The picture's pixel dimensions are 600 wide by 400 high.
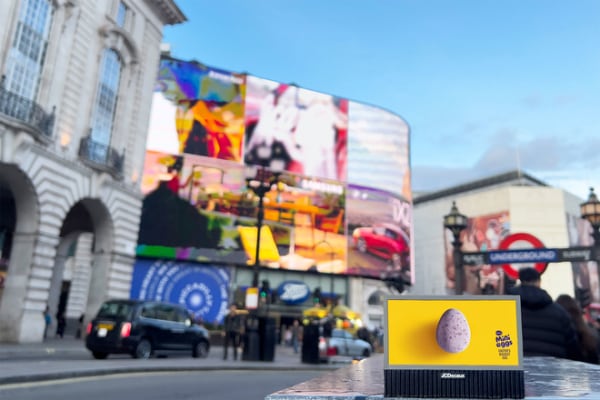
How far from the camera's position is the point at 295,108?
4666 cm

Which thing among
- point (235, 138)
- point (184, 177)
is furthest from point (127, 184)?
point (235, 138)

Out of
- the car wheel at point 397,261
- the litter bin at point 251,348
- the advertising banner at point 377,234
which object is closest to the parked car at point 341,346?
the litter bin at point 251,348

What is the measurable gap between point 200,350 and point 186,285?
2185cm

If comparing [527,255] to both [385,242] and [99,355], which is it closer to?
[99,355]

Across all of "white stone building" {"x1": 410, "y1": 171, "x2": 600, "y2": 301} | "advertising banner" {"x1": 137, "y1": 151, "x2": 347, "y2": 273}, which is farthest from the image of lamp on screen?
"white stone building" {"x1": 410, "y1": 171, "x2": 600, "y2": 301}

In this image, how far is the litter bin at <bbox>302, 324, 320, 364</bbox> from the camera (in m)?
17.7

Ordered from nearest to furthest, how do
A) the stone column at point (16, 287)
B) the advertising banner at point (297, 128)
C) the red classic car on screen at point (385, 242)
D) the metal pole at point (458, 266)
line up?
1. the metal pole at point (458, 266)
2. the stone column at point (16, 287)
3. the advertising banner at point (297, 128)
4. the red classic car on screen at point (385, 242)

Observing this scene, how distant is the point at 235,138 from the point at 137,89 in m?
17.3

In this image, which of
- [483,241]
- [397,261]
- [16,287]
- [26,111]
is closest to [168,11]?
[26,111]

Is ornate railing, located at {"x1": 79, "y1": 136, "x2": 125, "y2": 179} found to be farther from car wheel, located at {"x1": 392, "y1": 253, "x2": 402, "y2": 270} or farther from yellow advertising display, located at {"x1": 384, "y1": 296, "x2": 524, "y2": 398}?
car wheel, located at {"x1": 392, "y1": 253, "x2": 402, "y2": 270}

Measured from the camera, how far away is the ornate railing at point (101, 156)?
2159 cm

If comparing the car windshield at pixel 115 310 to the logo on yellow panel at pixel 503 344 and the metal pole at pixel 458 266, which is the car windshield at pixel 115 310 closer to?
the metal pole at pixel 458 266

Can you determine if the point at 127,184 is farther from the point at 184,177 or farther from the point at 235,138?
the point at 235,138

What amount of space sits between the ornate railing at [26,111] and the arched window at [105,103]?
313cm
